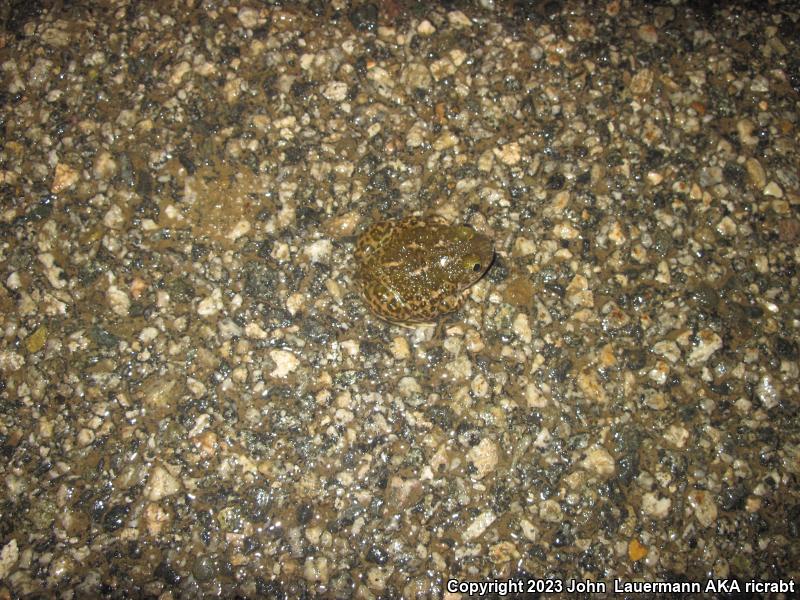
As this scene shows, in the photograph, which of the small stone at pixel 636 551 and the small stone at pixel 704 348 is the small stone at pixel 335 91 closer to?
the small stone at pixel 704 348

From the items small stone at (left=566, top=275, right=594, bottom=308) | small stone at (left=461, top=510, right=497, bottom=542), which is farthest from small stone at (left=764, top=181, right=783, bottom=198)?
small stone at (left=461, top=510, right=497, bottom=542)

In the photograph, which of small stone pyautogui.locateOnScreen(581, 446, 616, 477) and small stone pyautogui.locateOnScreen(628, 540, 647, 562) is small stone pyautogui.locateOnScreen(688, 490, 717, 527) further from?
small stone pyautogui.locateOnScreen(581, 446, 616, 477)

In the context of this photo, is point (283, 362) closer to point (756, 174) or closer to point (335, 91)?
point (335, 91)

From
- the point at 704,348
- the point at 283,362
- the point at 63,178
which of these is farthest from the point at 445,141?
the point at 63,178

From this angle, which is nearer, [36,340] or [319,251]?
[36,340]

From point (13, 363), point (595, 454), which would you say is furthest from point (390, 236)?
point (13, 363)
